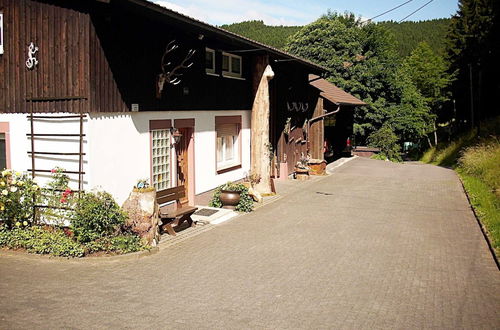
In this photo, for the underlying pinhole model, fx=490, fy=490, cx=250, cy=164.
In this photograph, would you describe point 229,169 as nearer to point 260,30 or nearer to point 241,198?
point 241,198

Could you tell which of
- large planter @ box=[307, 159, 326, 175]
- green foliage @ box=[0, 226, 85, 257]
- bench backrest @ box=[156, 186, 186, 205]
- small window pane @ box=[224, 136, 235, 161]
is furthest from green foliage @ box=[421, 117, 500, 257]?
green foliage @ box=[0, 226, 85, 257]

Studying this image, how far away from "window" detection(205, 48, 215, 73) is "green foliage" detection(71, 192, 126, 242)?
5.93m

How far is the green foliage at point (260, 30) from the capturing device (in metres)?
64.3

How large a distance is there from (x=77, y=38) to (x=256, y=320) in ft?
20.7

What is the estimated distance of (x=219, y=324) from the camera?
5.89 metres

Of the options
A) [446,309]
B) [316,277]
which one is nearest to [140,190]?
[316,277]

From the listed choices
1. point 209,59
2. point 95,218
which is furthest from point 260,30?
point 95,218

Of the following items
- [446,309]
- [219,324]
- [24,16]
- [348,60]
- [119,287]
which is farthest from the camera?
[348,60]

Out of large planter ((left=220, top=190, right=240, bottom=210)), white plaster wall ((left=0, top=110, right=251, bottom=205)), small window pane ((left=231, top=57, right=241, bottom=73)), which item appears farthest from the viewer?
small window pane ((left=231, top=57, right=241, bottom=73))

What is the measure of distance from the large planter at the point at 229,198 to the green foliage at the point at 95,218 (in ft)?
14.2

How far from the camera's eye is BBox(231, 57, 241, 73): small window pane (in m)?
15.4

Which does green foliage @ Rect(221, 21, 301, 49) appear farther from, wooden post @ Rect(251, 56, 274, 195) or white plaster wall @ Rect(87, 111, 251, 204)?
white plaster wall @ Rect(87, 111, 251, 204)

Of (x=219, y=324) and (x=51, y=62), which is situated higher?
(x=51, y=62)

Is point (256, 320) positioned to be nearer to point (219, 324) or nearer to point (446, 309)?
point (219, 324)
